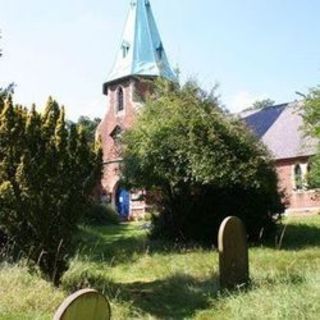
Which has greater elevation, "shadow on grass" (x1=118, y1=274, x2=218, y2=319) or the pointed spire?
the pointed spire

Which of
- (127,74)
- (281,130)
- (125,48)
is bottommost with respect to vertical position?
(281,130)

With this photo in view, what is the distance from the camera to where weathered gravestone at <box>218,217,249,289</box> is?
1103 cm

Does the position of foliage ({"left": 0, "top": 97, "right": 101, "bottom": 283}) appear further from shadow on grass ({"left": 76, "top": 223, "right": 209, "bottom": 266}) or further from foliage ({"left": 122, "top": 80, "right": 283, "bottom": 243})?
foliage ({"left": 122, "top": 80, "right": 283, "bottom": 243})

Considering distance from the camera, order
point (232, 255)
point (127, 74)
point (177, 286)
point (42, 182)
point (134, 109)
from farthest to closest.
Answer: point (127, 74) < point (134, 109) < point (177, 286) < point (232, 255) < point (42, 182)

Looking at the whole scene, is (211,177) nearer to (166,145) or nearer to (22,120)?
(166,145)

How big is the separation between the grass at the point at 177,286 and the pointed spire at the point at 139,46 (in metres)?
29.1

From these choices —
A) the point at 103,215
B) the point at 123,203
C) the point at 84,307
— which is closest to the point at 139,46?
the point at 123,203

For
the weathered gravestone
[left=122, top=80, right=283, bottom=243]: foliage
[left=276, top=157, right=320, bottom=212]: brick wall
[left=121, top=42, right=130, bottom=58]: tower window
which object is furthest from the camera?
[left=121, top=42, right=130, bottom=58]: tower window

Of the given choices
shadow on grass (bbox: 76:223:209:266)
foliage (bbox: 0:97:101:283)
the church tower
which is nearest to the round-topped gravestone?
foliage (bbox: 0:97:101:283)

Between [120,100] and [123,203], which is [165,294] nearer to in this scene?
[123,203]

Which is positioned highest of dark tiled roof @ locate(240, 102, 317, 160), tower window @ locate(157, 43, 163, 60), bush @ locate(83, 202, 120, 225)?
tower window @ locate(157, 43, 163, 60)

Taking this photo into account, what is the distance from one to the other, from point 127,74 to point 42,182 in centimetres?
3478

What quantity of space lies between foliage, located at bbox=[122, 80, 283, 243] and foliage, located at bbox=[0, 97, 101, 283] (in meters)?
7.37

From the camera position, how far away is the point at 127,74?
4497cm
